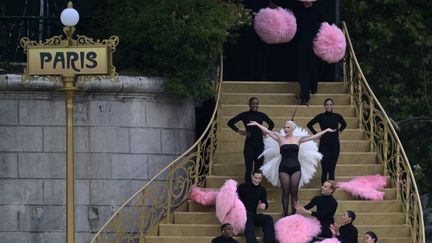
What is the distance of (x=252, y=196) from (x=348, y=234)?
160 cm

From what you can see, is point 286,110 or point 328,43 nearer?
point 286,110

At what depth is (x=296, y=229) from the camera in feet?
74.7

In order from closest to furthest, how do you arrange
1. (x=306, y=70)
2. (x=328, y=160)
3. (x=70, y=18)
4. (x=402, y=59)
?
(x=70, y=18)
(x=328, y=160)
(x=306, y=70)
(x=402, y=59)

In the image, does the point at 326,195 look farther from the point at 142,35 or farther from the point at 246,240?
the point at 142,35

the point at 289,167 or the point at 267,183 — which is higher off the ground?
the point at 289,167

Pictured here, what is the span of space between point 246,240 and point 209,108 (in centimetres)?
565

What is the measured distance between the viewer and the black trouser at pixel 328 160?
79.5 feet

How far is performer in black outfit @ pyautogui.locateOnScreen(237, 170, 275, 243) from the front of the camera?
22750 millimetres

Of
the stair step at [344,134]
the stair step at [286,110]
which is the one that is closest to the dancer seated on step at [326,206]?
the stair step at [344,134]

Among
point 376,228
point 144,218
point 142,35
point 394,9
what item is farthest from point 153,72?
point 394,9

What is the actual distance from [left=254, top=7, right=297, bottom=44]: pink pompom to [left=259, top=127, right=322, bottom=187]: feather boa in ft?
12.5

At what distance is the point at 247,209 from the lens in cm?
2312

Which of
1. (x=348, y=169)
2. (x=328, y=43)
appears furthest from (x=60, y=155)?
(x=328, y=43)

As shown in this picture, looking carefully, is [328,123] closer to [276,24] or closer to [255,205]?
[255,205]
